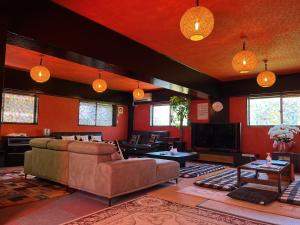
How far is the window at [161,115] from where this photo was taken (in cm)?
968

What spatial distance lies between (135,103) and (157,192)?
6932 millimetres

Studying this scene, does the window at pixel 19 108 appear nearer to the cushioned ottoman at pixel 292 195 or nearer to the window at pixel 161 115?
the window at pixel 161 115

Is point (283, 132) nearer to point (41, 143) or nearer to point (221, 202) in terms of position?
point (221, 202)

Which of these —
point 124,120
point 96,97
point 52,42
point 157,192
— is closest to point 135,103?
point 124,120

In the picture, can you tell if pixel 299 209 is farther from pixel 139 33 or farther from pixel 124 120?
pixel 124 120

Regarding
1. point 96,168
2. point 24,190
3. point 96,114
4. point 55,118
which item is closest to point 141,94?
point 96,114

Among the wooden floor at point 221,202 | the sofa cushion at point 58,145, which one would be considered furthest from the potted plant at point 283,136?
the sofa cushion at point 58,145

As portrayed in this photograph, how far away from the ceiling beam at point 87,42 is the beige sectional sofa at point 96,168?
1.47 m

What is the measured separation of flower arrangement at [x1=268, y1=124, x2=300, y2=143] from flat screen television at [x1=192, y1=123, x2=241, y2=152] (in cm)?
147

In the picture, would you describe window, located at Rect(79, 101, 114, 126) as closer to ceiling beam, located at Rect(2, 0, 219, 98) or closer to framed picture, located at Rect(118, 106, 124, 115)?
framed picture, located at Rect(118, 106, 124, 115)

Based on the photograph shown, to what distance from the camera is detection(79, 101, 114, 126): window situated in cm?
895

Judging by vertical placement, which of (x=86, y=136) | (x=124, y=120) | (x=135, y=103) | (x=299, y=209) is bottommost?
(x=299, y=209)

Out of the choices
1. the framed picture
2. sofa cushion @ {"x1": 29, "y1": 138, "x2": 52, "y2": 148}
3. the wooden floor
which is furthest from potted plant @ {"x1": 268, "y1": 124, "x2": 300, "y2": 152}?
the framed picture

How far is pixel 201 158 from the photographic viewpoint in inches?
318
